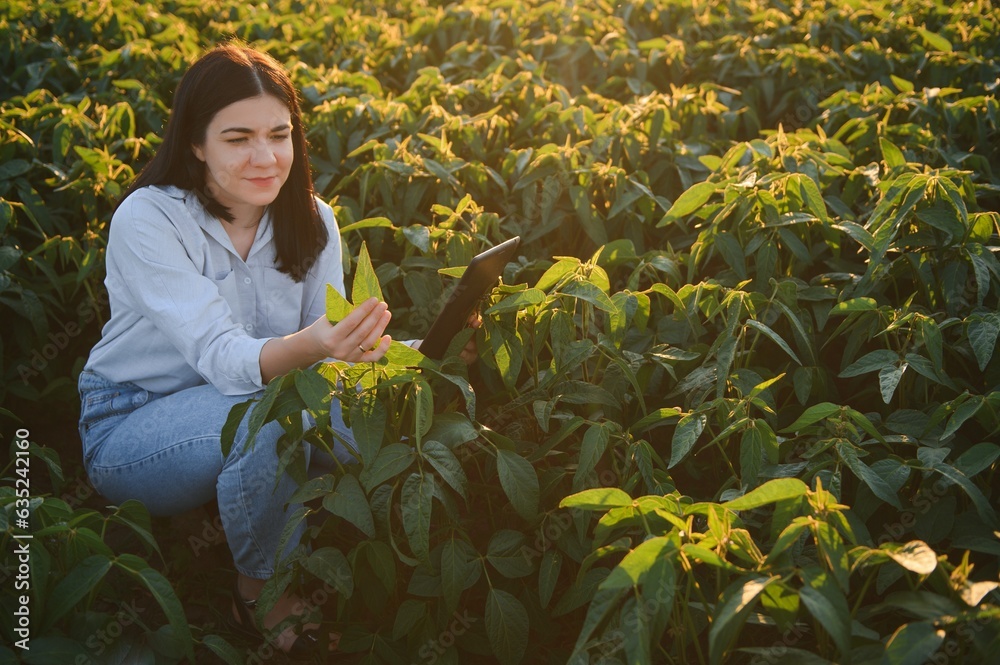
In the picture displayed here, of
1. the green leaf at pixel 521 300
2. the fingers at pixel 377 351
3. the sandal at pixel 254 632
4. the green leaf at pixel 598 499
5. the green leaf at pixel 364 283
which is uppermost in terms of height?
the green leaf at pixel 364 283

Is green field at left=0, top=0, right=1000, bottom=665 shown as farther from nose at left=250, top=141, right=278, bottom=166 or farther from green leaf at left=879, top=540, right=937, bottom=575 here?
nose at left=250, top=141, right=278, bottom=166

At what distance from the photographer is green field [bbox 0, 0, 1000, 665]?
4.85 feet

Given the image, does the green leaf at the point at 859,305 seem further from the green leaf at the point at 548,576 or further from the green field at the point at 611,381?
the green leaf at the point at 548,576

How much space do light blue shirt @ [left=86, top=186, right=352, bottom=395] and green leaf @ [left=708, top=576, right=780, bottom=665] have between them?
112cm

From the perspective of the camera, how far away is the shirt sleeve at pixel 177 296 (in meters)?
1.99

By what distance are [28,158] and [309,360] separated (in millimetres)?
1931

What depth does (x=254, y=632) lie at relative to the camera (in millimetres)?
2193

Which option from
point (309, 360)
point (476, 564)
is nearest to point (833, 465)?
point (476, 564)

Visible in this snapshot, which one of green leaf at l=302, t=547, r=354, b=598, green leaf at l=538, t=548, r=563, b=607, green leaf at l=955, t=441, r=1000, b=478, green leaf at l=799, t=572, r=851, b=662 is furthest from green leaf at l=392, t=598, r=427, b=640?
green leaf at l=955, t=441, r=1000, b=478

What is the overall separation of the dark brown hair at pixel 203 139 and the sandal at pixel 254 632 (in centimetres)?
84

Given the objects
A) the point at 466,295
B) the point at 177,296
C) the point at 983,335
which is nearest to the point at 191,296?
the point at 177,296

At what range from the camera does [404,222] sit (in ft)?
8.82

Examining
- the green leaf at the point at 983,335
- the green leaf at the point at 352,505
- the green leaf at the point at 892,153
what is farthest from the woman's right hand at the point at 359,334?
the green leaf at the point at 892,153

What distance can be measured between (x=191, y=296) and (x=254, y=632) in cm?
85
